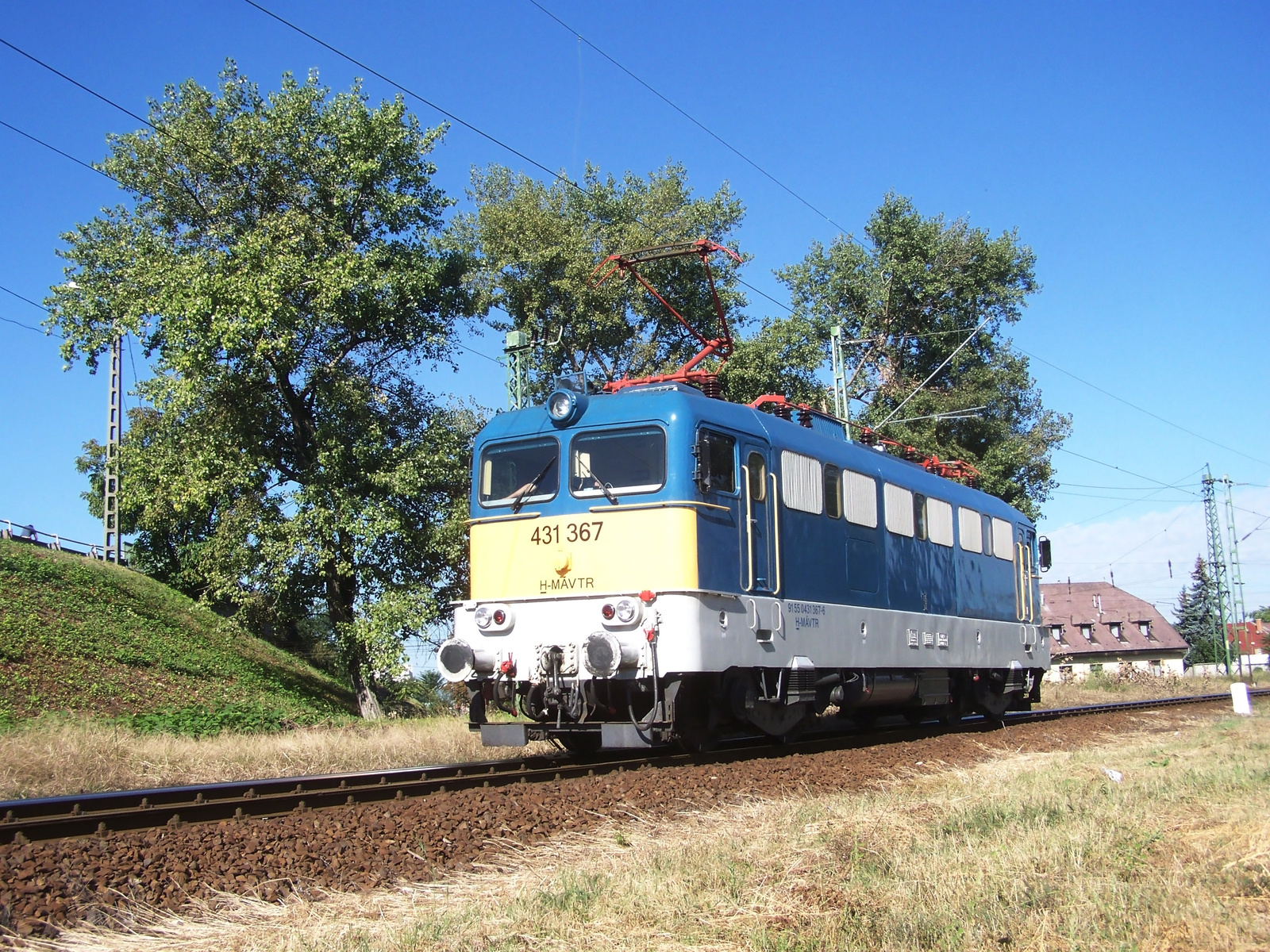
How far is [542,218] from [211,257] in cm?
1133

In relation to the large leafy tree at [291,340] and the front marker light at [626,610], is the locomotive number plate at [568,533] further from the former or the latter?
the large leafy tree at [291,340]

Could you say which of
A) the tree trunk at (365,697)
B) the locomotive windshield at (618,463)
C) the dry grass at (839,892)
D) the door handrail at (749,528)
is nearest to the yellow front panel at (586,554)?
the locomotive windshield at (618,463)

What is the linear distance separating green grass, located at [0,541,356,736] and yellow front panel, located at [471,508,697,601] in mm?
8128

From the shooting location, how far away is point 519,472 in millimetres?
11773

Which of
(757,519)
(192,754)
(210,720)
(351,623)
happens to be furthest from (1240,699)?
(210,720)

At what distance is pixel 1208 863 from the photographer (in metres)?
6.03

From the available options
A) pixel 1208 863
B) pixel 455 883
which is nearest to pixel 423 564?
pixel 455 883

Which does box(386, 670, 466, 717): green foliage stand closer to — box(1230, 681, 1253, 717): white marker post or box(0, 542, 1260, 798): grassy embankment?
box(0, 542, 1260, 798): grassy embankment

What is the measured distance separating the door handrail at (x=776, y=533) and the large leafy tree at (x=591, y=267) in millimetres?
Result: 18543

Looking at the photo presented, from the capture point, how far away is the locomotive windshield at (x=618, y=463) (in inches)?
425

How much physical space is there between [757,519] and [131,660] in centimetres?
1733

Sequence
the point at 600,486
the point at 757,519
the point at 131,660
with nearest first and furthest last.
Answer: the point at 600,486 < the point at 757,519 < the point at 131,660

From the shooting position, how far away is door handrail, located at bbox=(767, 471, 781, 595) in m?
11.5

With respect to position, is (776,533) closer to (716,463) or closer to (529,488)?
(716,463)
